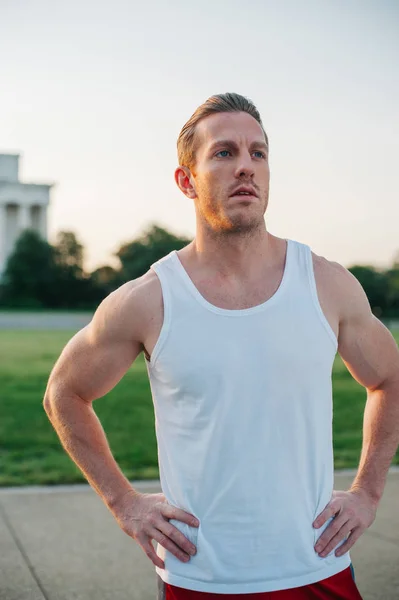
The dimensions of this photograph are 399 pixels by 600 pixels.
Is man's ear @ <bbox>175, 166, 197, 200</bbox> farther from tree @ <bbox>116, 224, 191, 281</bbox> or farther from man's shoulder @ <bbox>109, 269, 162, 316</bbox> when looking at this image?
tree @ <bbox>116, 224, 191, 281</bbox>

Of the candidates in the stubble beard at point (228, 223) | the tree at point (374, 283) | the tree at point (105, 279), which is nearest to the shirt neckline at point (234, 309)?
the stubble beard at point (228, 223)

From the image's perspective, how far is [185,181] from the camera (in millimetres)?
2238

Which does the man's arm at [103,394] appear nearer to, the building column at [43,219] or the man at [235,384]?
the man at [235,384]

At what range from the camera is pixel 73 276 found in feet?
248

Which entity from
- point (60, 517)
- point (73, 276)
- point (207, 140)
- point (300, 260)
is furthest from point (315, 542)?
point (73, 276)

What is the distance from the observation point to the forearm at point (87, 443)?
220 cm

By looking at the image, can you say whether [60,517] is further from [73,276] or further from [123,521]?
[73,276]

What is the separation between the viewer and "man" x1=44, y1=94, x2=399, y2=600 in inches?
76.5

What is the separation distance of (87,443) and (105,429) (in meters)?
6.66

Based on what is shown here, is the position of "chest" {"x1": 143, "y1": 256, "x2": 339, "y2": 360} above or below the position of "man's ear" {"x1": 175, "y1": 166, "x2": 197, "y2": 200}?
below

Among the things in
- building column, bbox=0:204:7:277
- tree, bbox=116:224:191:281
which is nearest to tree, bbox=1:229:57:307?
building column, bbox=0:204:7:277

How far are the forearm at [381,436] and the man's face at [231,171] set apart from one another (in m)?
0.63

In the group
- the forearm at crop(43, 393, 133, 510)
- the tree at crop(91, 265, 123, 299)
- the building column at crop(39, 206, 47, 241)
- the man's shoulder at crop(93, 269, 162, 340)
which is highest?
the man's shoulder at crop(93, 269, 162, 340)

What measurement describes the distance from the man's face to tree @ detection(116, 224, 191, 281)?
79293 millimetres
